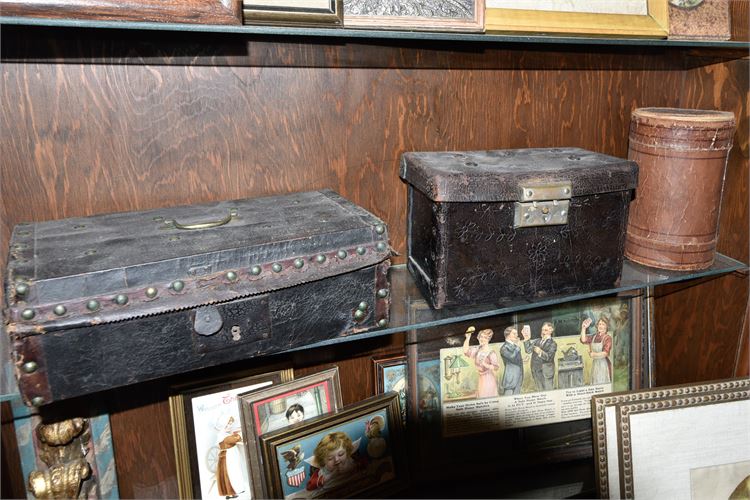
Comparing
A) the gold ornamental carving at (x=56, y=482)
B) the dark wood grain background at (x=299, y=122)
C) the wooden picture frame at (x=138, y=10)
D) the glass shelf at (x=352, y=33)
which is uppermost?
the wooden picture frame at (x=138, y=10)

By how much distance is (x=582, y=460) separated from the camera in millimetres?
1330

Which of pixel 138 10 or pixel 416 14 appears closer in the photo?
pixel 138 10

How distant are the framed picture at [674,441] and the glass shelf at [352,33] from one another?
66cm

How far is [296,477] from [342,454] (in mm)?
99

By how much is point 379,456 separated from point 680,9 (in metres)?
1.05

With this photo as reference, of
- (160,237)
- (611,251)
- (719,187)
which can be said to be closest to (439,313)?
(611,251)

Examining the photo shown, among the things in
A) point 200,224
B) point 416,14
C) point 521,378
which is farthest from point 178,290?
point 521,378

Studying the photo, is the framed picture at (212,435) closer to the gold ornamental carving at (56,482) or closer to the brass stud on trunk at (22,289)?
the gold ornamental carving at (56,482)

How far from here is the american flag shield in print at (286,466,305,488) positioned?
108 centimetres

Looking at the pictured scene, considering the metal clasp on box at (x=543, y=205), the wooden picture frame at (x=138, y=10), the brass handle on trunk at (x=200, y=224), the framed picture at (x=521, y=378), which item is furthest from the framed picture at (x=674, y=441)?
the wooden picture frame at (x=138, y=10)

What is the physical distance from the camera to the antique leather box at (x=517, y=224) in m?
0.96

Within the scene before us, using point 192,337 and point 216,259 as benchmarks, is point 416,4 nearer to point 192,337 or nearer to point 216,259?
point 216,259

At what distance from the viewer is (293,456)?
1083 mm

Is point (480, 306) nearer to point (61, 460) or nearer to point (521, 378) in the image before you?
point (521, 378)
